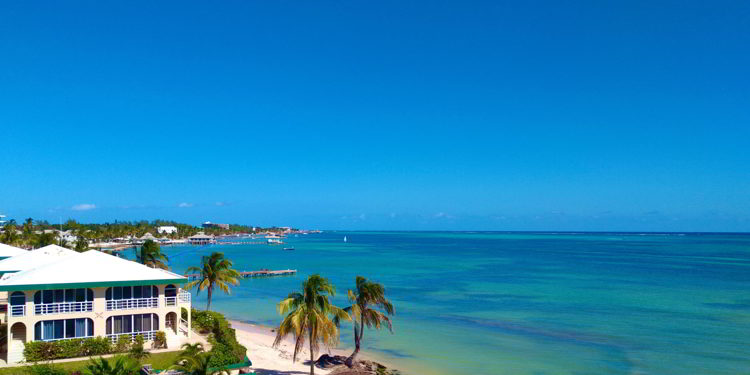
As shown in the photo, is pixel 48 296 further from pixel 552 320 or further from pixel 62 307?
pixel 552 320

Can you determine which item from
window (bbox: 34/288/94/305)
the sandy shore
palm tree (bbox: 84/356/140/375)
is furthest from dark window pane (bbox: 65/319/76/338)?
the sandy shore

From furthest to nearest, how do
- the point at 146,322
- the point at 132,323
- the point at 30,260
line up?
the point at 30,260 < the point at 146,322 < the point at 132,323

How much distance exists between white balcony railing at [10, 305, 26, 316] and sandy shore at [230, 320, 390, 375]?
1102 cm

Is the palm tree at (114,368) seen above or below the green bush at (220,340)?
above

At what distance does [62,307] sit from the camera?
81.5 ft

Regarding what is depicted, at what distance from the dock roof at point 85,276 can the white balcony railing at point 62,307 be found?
3.11 ft

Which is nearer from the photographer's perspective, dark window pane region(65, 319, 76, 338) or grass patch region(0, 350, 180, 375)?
grass patch region(0, 350, 180, 375)

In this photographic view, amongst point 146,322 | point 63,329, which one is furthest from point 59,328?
point 146,322

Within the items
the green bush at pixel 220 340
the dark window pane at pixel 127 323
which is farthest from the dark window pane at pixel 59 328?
the green bush at pixel 220 340

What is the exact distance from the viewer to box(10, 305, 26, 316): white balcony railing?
24.0 metres

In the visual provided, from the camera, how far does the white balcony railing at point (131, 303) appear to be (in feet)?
84.6

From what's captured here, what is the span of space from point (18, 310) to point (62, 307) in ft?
5.71

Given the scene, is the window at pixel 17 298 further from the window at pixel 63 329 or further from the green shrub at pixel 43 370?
the green shrub at pixel 43 370

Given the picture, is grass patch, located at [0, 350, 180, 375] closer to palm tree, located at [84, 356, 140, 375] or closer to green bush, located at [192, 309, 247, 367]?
green bush, located at [192, 309, 247, 367]
